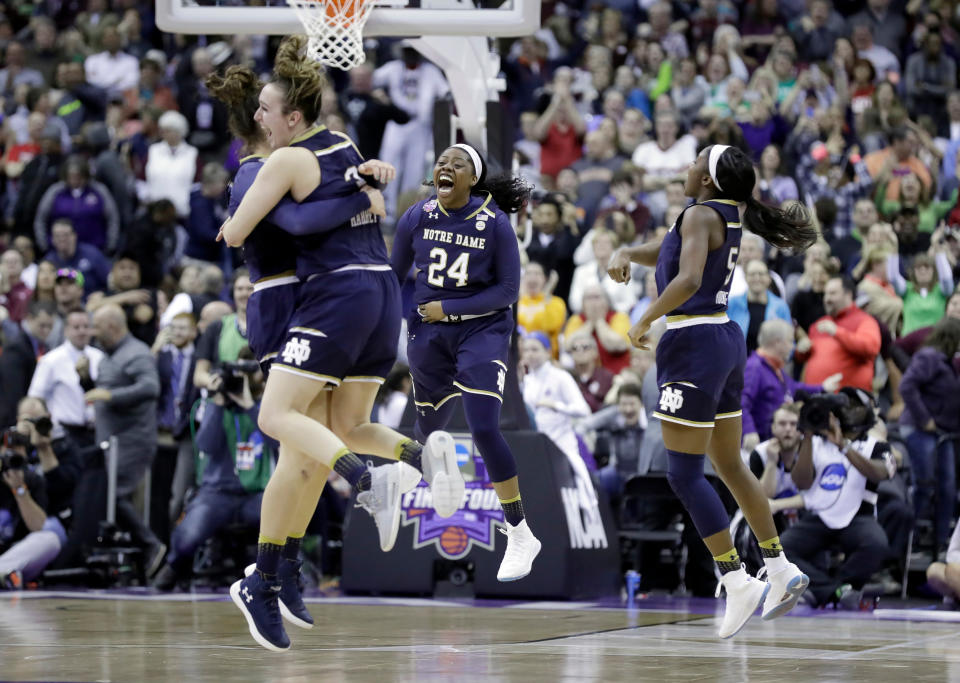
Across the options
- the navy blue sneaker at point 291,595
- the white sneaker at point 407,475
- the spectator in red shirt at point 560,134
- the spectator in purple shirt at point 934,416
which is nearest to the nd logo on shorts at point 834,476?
the spectator in purple shirt at point 934,416

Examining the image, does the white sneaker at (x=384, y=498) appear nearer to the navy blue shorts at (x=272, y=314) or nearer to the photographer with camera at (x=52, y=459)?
the navy blue shorts at (x=272, y=314)

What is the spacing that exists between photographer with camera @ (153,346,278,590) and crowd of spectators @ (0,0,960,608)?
1.6 inches

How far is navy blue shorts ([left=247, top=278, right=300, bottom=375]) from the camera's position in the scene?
6.99 meters

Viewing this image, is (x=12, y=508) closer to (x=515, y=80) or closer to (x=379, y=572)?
(x=379, y=572)

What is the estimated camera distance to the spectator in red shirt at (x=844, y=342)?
39.9 feet

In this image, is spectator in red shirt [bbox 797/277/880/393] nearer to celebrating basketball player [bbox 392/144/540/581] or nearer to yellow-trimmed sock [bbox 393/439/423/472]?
celebrating basketball player [bbox 392/144/540/581]

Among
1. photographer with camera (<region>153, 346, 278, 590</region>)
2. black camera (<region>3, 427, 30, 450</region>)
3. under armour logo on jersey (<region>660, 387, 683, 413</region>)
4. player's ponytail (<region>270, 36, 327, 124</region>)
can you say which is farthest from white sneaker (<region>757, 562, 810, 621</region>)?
black camera (<region>3, 427, 30, 450</region>)

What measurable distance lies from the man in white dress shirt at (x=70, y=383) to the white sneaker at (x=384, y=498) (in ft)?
21.2

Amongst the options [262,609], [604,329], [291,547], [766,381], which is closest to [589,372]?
[604,329]

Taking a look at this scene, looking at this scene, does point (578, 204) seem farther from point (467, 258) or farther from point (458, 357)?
point (458, 357)

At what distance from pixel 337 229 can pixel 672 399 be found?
6.11 ft

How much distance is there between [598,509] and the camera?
11.1 meters

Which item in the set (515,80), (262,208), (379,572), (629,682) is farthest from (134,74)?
(629,682)

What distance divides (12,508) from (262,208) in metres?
6.33
